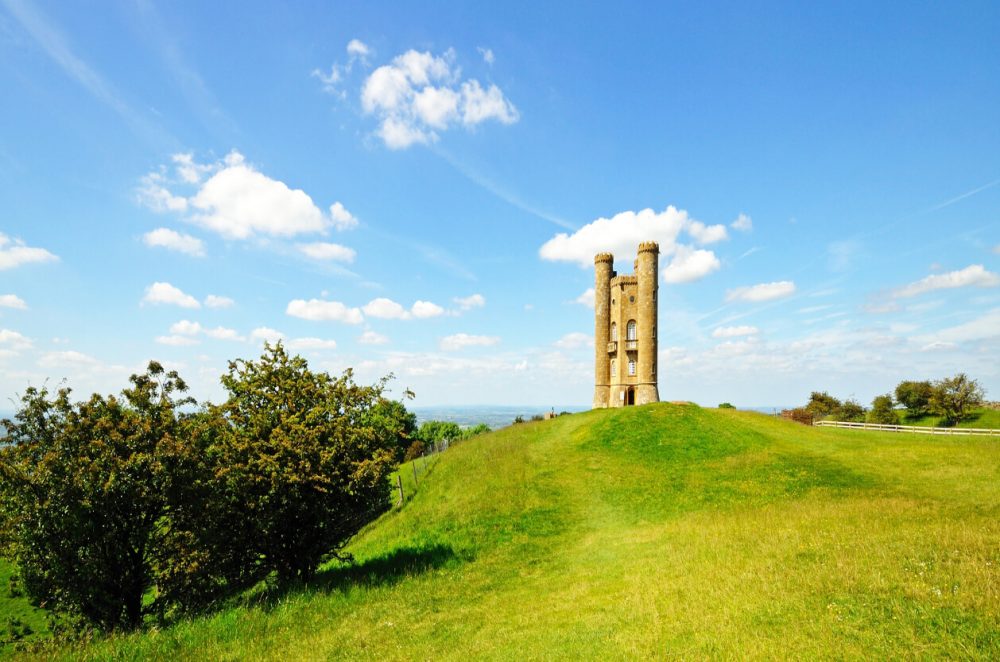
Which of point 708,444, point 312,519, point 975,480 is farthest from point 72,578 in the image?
point 975,480

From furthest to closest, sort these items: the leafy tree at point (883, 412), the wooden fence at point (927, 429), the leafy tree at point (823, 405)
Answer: the leafy tree at point (823, 405)
the leafy tree at point (883, 412)
the wooden fence at point (927, 429)

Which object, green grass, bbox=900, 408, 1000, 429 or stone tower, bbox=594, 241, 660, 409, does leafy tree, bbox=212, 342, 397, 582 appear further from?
green grass, bbox=900, 408, 1000, 429

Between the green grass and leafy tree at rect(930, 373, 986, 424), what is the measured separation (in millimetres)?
793

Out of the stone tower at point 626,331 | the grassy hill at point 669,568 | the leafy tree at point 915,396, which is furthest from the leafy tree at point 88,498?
the leafy tree at point 915,396

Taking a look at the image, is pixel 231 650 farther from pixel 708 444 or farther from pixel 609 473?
pixel 708 444

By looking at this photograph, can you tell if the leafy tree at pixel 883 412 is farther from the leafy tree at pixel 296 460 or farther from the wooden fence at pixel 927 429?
the leafy tree at pixel 296 460

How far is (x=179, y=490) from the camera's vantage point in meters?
14.1

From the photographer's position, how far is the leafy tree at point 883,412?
180 ft

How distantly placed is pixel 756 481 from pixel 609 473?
740 cm

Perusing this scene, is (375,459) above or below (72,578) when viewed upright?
above

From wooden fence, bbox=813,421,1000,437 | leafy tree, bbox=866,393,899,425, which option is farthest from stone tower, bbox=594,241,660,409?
leafy tree, bbox=866,393,899,425

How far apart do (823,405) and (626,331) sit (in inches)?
1582

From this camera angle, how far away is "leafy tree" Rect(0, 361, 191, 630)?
12.6m

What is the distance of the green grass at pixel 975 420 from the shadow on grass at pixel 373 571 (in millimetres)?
62194
